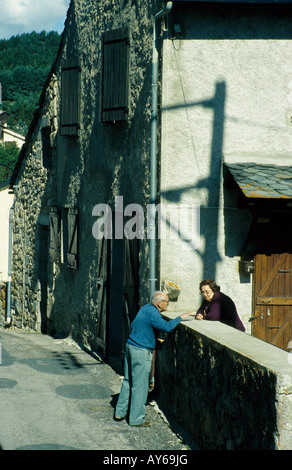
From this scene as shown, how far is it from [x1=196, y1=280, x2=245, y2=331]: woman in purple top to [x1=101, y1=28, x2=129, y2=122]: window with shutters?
307 cm

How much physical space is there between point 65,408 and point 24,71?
94835 mm

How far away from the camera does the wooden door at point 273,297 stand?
8234mm

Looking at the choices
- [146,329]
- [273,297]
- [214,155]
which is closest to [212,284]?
[146,329]

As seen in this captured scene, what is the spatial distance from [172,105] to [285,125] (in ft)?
4.64

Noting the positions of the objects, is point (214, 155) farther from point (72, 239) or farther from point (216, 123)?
point (72, 239)

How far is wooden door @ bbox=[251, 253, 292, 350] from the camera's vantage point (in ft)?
27.0

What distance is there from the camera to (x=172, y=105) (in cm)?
804

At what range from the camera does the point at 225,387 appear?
18.0 ft

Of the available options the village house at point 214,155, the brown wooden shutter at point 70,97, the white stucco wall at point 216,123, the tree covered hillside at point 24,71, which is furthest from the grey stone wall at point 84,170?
the tree covered hillside at point 24,71

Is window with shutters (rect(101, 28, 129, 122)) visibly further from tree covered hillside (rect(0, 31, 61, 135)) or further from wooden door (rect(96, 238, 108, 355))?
tree covered hillside (rect(0, 31, 61, 135))

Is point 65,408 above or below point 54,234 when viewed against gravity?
below

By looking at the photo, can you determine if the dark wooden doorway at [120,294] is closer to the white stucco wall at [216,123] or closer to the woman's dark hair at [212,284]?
the white stucco wall at [216,123]

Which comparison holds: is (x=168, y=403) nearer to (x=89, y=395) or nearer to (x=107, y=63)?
(x=89, y=395)

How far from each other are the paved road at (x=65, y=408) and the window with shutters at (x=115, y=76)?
12.0 ft
